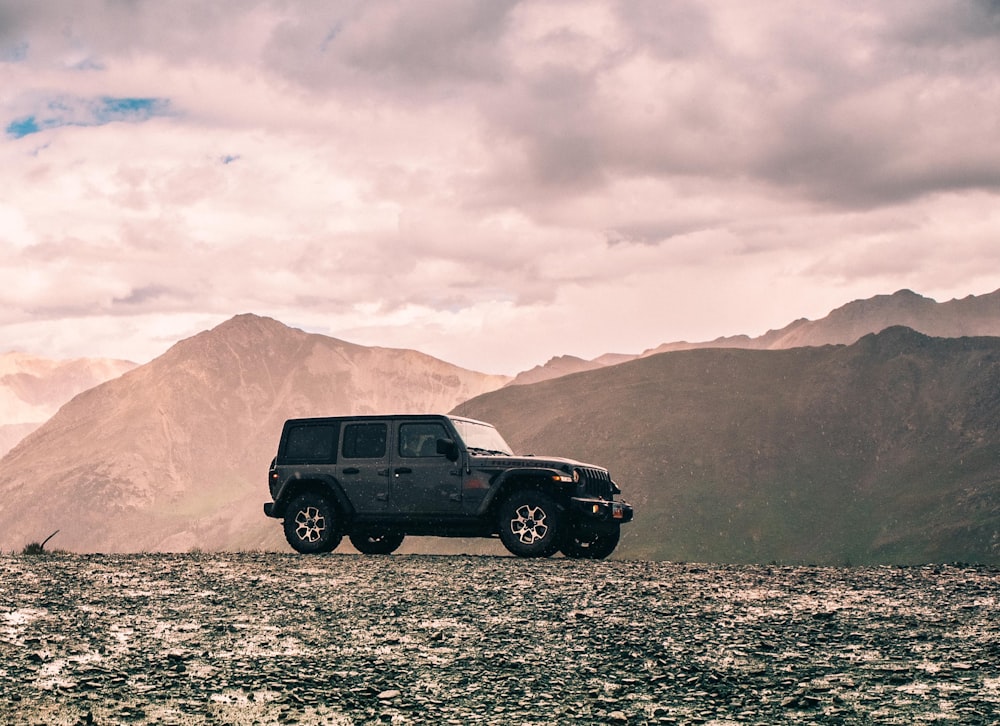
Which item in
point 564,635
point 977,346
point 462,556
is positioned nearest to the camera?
point 564,635

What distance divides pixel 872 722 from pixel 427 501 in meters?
Result: 9.81

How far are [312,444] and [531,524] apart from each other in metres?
4.10

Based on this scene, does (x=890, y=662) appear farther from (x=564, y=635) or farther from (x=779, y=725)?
(x=564, y=635)

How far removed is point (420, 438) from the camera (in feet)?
51.5

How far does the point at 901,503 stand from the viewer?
458 feet

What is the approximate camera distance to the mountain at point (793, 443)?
133000 mm

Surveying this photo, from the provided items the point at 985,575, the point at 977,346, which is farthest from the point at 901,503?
the point at 985,575

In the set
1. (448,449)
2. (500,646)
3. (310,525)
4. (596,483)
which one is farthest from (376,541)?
(500,646)

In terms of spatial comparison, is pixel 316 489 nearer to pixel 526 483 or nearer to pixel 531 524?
pixel 526 483

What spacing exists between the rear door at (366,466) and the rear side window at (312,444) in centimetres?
22

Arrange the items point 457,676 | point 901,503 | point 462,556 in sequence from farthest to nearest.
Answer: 1. point 901,503
2. point 462,556
3. point 457,676

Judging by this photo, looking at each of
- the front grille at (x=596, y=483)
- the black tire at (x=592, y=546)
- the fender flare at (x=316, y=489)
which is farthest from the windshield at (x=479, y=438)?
the fender flare at (x=316, y=489)

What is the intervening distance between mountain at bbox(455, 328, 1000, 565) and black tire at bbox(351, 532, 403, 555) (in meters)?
109

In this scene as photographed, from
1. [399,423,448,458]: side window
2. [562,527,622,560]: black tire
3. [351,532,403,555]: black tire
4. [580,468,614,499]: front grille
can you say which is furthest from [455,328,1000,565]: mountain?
[399,423,448,458]: side window
